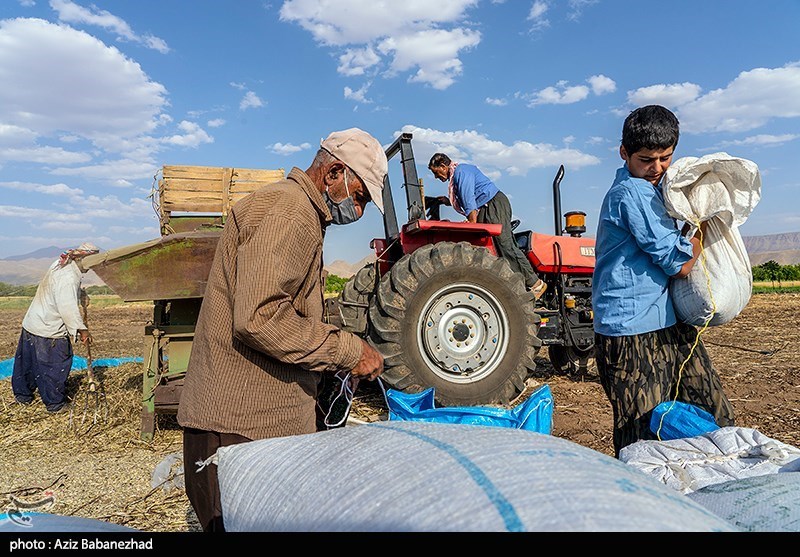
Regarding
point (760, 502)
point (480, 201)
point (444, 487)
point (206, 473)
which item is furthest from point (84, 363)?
point (760, 502)

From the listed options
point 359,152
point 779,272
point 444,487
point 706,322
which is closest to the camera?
point 444,487

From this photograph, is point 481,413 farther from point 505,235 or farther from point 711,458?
point 505,235

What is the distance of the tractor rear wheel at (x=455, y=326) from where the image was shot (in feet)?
15.1

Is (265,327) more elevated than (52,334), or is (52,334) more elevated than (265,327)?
(265,327)

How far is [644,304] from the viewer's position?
2281mm

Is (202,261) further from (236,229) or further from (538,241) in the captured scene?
(538,241)

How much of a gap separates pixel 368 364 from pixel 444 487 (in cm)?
87

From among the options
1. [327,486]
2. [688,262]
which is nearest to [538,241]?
[688,262]

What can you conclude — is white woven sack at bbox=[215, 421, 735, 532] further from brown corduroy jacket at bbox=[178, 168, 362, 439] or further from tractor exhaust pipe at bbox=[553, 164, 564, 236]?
tractor exhaust pipe at bbox=[553, 164, 564, 236]

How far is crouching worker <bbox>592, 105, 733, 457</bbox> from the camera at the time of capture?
221cm

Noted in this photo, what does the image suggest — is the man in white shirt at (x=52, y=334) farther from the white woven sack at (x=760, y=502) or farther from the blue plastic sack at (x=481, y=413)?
the white woven sack at (x=760, y=502)

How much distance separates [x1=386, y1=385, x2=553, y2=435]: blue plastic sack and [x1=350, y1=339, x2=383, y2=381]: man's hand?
0.82 m

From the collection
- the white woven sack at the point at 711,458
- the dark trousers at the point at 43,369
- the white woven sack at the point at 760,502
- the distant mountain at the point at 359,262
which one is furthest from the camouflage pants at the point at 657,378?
the distant mountain at the point at 359,262

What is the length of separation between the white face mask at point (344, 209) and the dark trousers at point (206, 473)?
2.42ft
